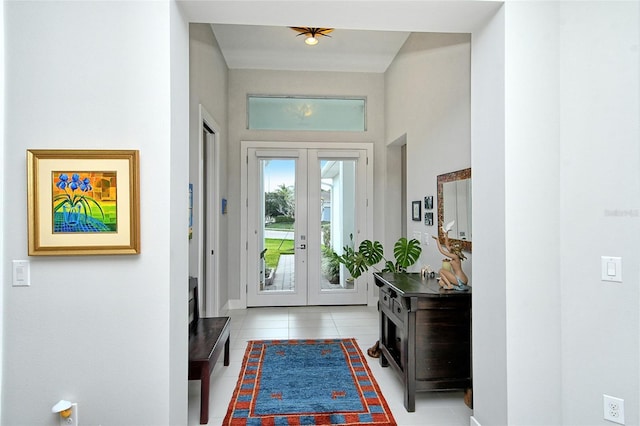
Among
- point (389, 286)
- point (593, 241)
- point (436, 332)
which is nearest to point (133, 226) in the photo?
point (389, 286)

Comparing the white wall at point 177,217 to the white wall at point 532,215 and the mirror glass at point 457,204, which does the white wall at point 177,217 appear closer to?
the white wall at point 532,215

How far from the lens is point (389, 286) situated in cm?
277

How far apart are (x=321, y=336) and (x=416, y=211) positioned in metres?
1.74

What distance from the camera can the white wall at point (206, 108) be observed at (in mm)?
3277

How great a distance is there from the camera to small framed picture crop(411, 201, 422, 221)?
3802mm

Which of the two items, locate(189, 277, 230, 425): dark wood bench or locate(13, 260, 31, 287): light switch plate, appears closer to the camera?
locate(13, 260, 31, 287): light switch plate

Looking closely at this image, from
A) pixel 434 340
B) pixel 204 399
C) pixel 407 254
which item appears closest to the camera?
pixel 204 399

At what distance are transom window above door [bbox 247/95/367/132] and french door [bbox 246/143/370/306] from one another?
1.10ft

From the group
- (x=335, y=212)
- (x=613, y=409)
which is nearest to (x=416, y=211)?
(x=335, y=212)

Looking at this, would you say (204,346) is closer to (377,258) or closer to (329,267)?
(377,258)

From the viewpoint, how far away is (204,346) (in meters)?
2.50

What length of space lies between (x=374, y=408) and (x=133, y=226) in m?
1.97

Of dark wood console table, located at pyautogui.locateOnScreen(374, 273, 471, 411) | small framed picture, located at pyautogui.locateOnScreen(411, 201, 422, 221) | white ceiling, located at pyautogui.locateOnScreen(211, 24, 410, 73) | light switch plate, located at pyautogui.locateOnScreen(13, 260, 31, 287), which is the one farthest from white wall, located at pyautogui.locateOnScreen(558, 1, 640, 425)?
light switch plate, located at pyautogui.locateOnScreen(13, 260, 31, 287)

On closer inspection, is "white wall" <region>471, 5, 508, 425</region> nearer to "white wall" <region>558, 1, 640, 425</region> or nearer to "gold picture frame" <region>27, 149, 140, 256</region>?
"white wall" <region>558, 1, 640, 425</region>
